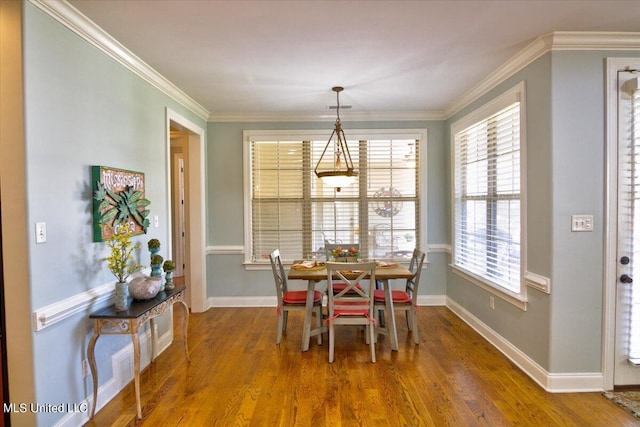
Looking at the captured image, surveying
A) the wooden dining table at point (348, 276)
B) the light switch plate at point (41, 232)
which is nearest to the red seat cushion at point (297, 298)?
the wooden dining table at point (348, 276)

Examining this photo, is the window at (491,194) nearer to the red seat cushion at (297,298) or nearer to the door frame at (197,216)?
the red seat cushion at (297,298)

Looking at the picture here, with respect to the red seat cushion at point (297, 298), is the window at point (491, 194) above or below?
above

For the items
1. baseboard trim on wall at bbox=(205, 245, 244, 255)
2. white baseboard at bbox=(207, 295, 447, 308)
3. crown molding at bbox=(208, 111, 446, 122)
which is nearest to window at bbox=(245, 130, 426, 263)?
baseboard trim on wall at bbox=(205, 245, 244, 255)

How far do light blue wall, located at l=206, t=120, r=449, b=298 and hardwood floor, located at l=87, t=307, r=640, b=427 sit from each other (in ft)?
3.81

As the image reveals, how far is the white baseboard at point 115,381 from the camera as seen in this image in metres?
2.15

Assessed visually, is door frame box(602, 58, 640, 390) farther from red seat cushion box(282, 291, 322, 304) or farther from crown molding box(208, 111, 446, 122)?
red seat cushion box(282, 291, 322, 304)

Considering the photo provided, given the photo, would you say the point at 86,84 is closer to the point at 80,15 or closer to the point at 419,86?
the point at 80,15

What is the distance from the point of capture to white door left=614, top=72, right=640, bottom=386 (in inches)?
98.0

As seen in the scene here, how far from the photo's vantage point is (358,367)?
2.96 metres

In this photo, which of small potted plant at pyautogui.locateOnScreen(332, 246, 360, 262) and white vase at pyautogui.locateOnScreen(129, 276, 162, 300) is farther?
small potted plant at pyautogui.locateOnScreen(332, 246, 360, 262)

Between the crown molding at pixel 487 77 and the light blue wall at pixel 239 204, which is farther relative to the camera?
the light blue wall at pixel 239 204

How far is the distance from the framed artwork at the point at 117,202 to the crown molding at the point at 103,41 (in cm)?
91

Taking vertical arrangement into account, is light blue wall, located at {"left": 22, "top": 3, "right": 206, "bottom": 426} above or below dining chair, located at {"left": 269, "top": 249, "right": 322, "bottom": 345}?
above

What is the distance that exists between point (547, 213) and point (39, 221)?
136 inches
